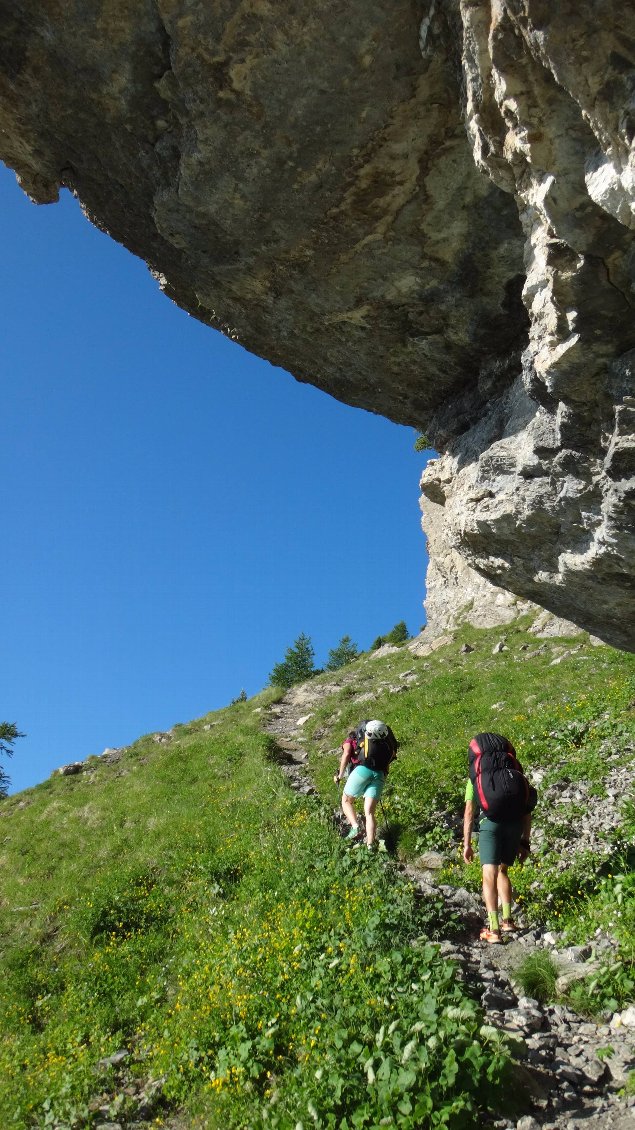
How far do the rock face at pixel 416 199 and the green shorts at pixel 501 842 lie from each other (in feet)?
11.6

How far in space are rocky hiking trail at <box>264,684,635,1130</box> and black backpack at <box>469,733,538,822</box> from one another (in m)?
1.42

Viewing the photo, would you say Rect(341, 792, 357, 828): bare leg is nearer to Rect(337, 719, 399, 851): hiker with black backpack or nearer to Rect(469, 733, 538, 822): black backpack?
Rect(337, 719, 399, 851): hiker with black backpack

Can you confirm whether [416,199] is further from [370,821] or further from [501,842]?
[370,821]

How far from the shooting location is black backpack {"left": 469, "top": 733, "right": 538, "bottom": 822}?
819 centimetres

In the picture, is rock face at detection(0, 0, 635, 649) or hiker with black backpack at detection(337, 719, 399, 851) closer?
rock face at detection(0, 0, 635, 649)

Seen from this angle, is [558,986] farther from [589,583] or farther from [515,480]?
[515,480]

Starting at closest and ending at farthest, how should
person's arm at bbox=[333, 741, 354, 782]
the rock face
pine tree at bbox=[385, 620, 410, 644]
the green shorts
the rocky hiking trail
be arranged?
the rocky hiking trail < the rock face < the green shorts < person's arm at bbox=[333, 741, 354, 782] < pine tree at bbox=[385, 620, 410, 644]

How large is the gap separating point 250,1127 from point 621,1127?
305 centimetres

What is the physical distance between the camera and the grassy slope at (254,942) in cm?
559

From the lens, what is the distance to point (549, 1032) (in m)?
6.06

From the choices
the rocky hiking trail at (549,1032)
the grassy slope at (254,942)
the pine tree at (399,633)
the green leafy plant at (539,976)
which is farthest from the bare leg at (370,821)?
the pine tree at (399,633)

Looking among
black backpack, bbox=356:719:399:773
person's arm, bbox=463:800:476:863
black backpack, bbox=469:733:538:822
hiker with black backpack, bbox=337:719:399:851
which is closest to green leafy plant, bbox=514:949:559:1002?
black backpack, bbox=469:733:538:822

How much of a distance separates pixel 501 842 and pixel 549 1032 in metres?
2.24

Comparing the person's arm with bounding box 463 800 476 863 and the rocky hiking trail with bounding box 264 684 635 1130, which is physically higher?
the person's arm with bounding box 463 800 476 863
